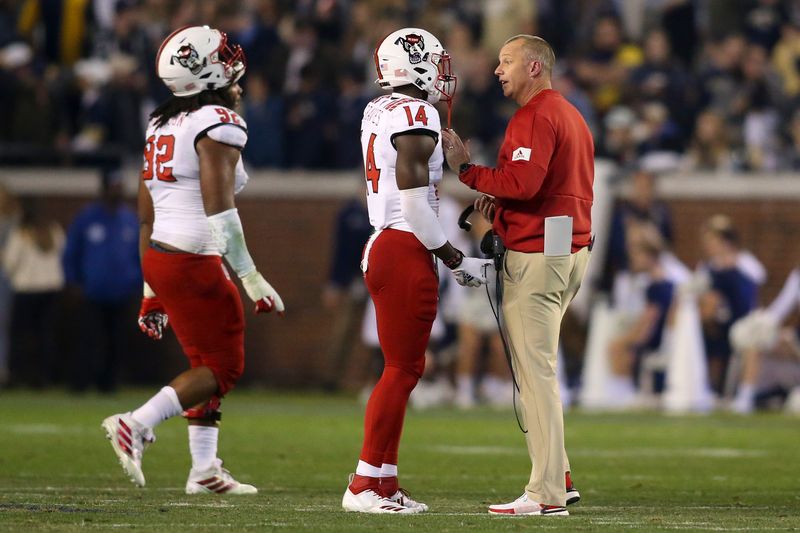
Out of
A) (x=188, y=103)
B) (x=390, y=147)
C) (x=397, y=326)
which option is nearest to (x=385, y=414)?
(x=397, y=326)

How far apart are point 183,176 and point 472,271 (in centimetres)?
178

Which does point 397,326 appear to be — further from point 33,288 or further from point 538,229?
point 33,288

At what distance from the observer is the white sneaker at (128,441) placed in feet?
27.6

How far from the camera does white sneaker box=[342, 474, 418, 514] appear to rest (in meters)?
7.68

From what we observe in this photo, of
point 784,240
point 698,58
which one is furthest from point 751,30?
point 784,240

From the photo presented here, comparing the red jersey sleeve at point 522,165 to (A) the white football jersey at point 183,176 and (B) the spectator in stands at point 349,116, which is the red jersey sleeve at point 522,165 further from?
(B) the spectator in stands at point 349,116

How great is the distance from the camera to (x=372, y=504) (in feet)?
25.3

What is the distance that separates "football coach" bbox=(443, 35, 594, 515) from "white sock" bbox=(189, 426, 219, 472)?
5.73 feet

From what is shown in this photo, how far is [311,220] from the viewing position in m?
19.9

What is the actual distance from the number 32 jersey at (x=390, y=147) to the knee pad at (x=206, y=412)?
5.21 feet

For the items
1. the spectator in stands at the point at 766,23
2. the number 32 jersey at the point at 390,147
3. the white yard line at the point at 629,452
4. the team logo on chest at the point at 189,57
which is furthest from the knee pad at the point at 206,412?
the spectator in stands at the point at 766,23

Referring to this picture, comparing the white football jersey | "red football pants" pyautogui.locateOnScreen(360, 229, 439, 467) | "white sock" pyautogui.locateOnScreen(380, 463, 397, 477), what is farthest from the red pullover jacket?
the white football jersey

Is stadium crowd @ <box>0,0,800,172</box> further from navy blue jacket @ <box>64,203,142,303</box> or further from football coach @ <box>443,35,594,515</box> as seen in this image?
football coach @ <box>443,35,594,515</box>

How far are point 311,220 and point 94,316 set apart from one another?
10.1ft
